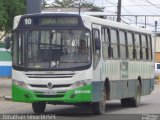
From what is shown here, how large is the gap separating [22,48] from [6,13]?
17.4m

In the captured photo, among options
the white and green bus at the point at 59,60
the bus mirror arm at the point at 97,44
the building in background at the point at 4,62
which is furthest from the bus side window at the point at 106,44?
the building in background at the point at 4,62

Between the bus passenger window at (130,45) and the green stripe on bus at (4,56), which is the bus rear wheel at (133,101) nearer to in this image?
the bus passenger window at (130,45)

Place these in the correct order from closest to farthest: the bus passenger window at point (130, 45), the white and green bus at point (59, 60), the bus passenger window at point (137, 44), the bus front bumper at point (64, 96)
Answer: the bus front bumper at point (64, 96) < the white and green bus at point (59, 60) < the bus passenger window at point (130, 45) < the bus passenger window at point (137, 44)

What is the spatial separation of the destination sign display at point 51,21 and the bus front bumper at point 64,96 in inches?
77.5

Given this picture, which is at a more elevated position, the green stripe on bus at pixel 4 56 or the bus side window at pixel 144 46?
the bus side window at pixel 144 46

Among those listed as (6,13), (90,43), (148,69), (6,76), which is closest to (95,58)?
(90,43)

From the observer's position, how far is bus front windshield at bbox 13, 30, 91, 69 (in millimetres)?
18734

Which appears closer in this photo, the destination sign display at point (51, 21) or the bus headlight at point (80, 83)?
the bus headlight at point (80, 83)

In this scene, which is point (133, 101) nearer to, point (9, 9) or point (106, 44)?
point (106, 44)

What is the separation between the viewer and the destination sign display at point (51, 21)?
1907 cm

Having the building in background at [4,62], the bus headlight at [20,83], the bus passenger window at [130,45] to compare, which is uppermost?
the bus passenger window at [130,45]

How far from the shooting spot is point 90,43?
18906mm

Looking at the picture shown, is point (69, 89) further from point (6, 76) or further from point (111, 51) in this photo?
point (6, 76)

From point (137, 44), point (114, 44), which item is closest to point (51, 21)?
point (114, 44)
